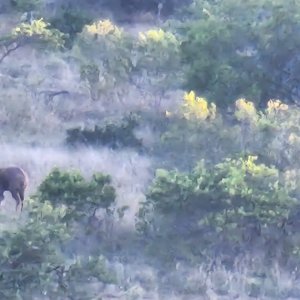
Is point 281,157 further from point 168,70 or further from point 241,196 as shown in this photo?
point 168,70

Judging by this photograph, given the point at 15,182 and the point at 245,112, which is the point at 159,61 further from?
the point at 15,182

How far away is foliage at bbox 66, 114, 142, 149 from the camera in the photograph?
509 inches

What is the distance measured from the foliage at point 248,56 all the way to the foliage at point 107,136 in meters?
1.23

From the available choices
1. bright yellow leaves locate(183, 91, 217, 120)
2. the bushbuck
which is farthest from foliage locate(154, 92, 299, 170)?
the bushbuck

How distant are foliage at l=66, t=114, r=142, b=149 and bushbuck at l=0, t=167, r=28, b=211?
230 cm

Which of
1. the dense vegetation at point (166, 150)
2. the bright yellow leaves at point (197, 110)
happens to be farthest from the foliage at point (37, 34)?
the bright yellow leaves at point (197, 110)

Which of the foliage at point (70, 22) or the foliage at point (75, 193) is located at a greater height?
the foliage at point (70, 22)

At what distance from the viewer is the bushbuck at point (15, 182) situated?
10.4 m

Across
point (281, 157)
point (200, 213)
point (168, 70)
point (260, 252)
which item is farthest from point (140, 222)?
point (168, 70)

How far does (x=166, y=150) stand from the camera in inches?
472

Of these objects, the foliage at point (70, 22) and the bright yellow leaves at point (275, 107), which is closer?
the bright yellow leaves at point (275, 107)

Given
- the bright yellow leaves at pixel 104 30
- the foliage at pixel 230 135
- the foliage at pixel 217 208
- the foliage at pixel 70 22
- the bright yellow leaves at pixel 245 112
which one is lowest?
the foliage at pixel 217 208

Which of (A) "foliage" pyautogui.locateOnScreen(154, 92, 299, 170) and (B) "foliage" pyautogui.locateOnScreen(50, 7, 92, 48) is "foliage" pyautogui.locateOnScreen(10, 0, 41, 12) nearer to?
(B) "foliage" pyautogui.locateOnScreen(50, 7, 92, 48)

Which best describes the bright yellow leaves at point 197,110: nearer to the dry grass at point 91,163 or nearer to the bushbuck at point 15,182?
the dry grass at point 91,163
